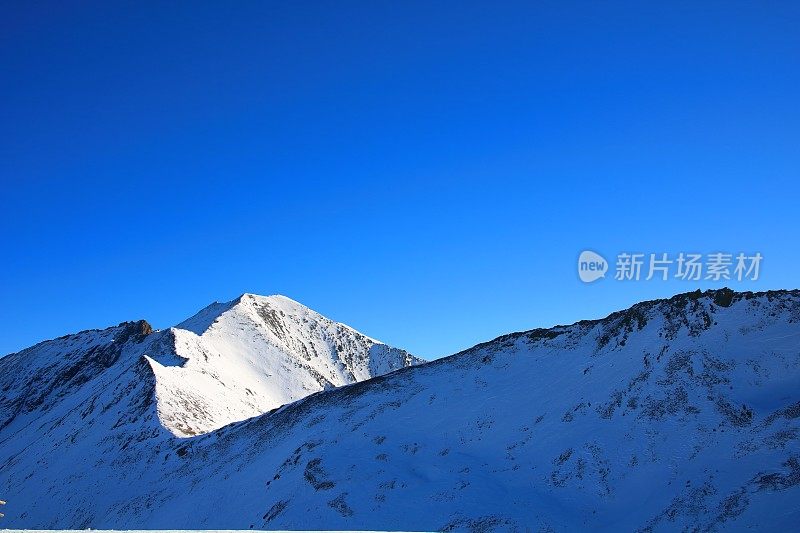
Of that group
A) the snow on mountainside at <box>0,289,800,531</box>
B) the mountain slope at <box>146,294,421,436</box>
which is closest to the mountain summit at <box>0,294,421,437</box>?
the mountain slope at <box>146,294,421,436</box>

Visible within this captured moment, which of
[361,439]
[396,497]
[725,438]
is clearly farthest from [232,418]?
[725,438]

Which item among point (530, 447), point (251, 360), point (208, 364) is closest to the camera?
point (530, 447)

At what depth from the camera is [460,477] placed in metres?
31.7

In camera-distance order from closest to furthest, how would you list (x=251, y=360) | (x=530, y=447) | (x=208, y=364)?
(x=530, y=447) → (x=208, y=364) → (x=251, y=360)

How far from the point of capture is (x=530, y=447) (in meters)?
32.6

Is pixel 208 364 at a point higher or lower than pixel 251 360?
lower

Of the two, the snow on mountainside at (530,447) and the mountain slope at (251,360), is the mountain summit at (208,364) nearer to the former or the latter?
the mountain slope at (251,360)

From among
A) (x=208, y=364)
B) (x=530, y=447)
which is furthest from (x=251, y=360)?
(x=530, y=447)

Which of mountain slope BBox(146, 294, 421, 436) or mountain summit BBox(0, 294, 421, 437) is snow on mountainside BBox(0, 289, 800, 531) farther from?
mountain summit BBox(0, 294, 421, 437)

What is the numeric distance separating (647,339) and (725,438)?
10900 mm

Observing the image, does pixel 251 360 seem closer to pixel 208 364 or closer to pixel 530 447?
pixel 208 364

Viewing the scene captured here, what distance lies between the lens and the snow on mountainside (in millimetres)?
25188

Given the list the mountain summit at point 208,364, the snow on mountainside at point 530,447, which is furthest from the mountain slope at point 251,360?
the snow on mountainside at point 530,447

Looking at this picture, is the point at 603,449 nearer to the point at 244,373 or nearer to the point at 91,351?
the point at 244,373
